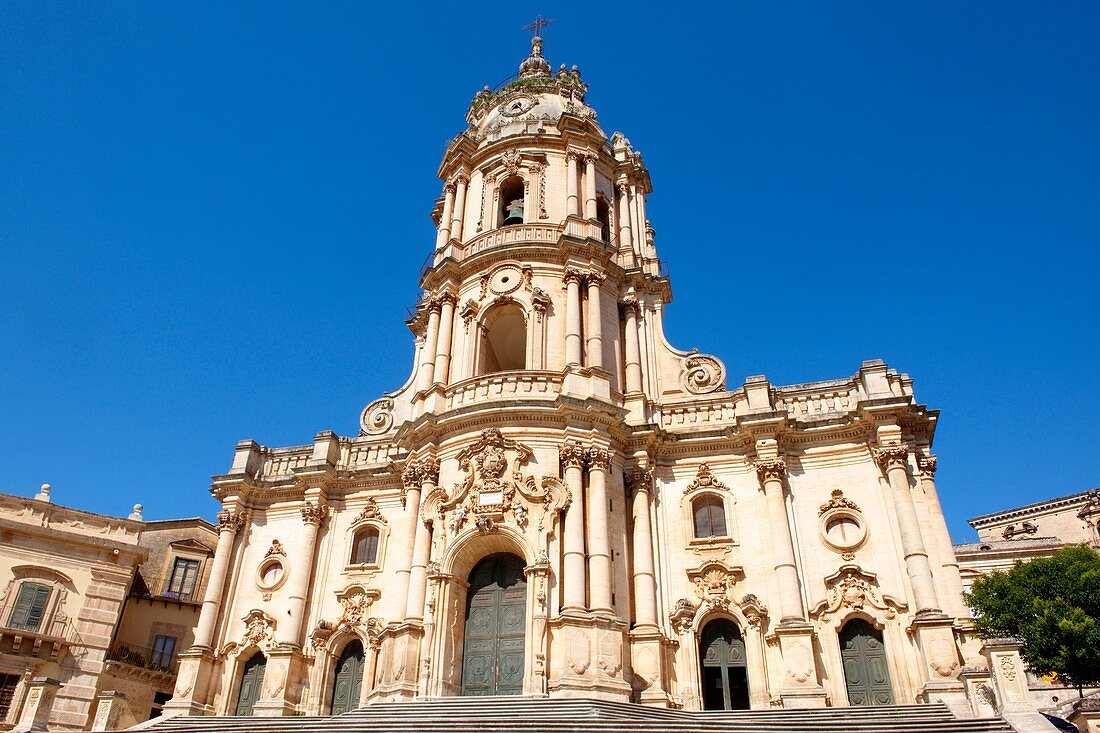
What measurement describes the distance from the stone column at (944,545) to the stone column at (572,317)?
1174 cm

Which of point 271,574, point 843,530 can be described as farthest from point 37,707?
point 843,530

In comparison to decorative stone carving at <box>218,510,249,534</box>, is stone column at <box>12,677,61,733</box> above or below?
below

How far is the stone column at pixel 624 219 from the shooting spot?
3328cm

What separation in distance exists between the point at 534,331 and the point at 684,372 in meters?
6.04

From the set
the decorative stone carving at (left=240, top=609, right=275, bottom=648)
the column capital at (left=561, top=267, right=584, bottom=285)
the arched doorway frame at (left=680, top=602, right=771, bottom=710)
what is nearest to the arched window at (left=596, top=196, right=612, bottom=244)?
the column capital at (left=561, top=267, right=584, bottom=285)

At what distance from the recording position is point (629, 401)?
28188 millimetres

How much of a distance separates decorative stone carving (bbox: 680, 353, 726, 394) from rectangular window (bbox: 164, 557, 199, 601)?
25.2 metres

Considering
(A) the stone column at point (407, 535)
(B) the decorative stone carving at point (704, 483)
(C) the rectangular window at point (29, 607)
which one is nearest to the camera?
(A) the stone column at point (407, 535)

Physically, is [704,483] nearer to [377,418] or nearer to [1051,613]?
[1051,613]

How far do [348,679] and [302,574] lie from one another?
4.03 meters

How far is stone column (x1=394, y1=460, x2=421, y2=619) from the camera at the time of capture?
25527 mm

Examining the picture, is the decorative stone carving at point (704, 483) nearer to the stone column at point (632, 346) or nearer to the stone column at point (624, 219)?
the stone column at point (632, 346)

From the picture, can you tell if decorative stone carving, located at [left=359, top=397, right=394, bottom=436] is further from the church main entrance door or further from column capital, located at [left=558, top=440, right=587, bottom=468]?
column capital, located at [left=558, top=440, right=587, bottom=468]

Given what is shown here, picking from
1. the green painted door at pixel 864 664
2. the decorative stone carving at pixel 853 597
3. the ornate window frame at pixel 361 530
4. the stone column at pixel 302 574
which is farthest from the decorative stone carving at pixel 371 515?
the green painted door at pixel 864 664
